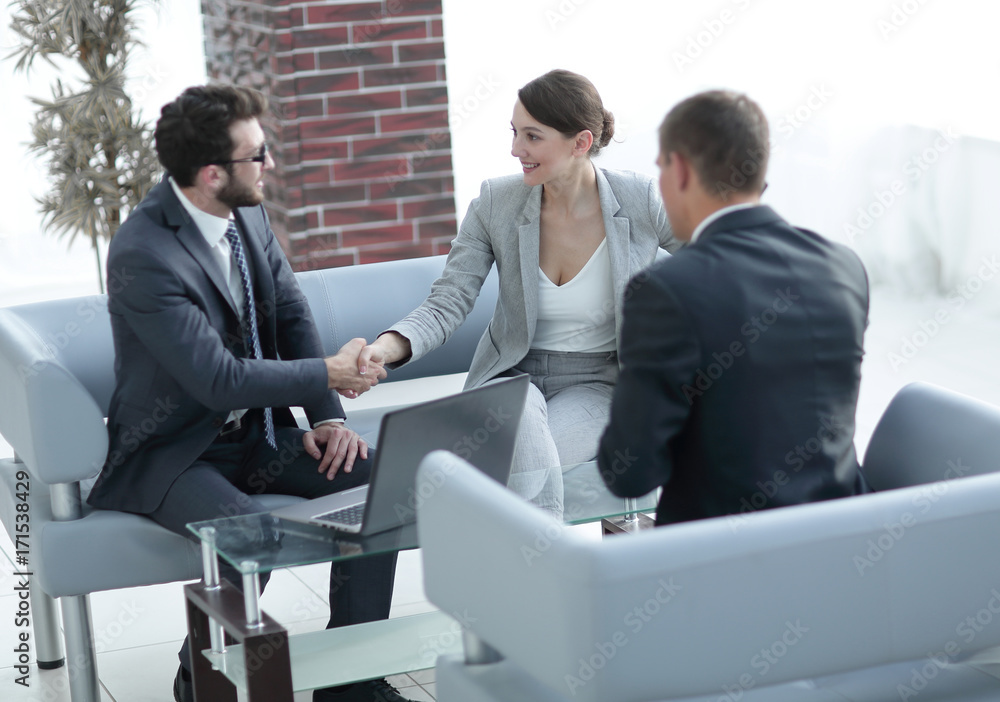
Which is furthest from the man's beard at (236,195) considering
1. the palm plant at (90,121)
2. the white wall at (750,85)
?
the white wall at (750,85)

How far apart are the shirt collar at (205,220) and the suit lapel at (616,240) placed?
0.84m

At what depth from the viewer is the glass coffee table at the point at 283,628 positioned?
1.82m

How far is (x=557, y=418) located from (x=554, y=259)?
0.39m

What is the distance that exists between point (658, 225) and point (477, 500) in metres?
1.46

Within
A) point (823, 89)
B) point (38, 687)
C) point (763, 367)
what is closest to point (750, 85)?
point (823, 89)

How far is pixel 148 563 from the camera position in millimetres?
2285

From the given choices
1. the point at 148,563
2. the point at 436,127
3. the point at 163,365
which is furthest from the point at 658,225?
the point at 436,127

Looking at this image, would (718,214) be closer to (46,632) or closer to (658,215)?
(658,215)

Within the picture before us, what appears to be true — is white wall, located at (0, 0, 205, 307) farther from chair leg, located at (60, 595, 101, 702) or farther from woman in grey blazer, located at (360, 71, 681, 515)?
chair leg, located at (60, 595, 101, 702)

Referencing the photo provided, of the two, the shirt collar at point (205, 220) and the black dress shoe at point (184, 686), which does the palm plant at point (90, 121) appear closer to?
the shirt collar at point (205, 220)

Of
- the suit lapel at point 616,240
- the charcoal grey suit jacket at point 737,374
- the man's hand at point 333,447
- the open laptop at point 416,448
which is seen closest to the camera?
Answer: the charcoal grey suit jacket at point 737,374

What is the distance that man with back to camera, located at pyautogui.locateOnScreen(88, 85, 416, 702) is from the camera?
87.7 inches

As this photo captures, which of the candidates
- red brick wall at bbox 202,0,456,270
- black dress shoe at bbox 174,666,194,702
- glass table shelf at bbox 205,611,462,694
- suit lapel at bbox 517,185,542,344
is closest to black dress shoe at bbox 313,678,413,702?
glass table shelf at bbox 205,611,462,694

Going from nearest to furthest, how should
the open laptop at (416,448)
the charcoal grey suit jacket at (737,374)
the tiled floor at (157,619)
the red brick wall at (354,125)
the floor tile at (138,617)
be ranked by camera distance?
1. the charcoal grey suit jacket at (737,374)
2. the open laptop at (416,448)
3. the tiled floor at (157,619)
4. the floor tile at (138,617)
5. the red brick wall at (354,125)
